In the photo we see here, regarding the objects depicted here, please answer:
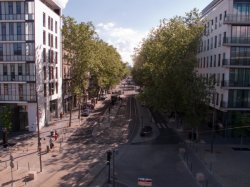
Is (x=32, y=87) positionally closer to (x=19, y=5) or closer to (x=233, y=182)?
(x=19, y=5)

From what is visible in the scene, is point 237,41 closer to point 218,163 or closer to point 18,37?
point 218,163

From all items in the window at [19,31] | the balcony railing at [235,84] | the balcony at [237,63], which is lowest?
the balcony railing at [235,84]

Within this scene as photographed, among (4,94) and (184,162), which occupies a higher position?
(4,94)

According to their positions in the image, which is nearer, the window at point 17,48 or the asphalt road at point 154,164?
the asphalt road at point 154,164

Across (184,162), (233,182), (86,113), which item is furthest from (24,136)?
(233,182)

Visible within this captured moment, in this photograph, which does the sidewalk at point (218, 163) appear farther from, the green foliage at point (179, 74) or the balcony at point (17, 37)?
the balcony at point (17, 37)

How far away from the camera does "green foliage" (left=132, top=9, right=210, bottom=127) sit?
133ft

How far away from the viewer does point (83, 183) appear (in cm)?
2766

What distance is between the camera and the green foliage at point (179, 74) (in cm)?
4056

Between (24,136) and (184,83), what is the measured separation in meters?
24.0

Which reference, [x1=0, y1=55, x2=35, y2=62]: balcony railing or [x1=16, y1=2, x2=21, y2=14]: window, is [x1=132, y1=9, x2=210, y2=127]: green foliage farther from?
[x1=16, y1=2, x2=21, y2=14]: window

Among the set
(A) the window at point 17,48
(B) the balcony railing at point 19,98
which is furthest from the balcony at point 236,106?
(A) the window at point 17,48

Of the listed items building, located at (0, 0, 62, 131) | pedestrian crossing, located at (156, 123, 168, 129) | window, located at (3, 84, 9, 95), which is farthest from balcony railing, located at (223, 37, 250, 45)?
window, located at (3, 84, 9, 95)

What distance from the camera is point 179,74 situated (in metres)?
41.5
